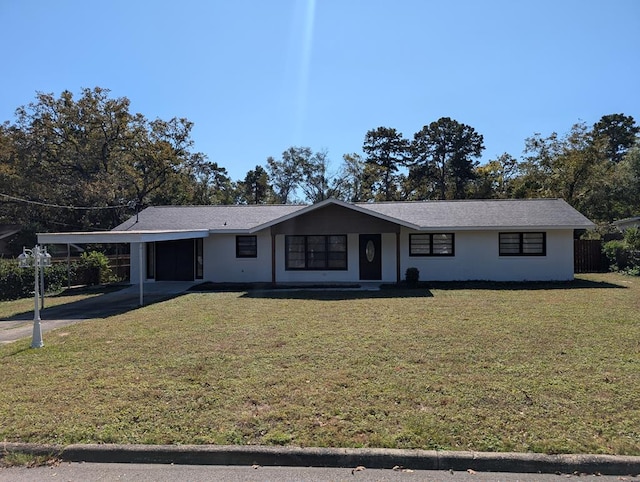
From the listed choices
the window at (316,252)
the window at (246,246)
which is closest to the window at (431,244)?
the window at (316,252)

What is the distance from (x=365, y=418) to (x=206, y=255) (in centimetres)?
1526

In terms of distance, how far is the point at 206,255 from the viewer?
60.8 ft

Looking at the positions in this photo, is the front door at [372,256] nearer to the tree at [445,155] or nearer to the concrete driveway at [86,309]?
the concrete driveway at [86,309]

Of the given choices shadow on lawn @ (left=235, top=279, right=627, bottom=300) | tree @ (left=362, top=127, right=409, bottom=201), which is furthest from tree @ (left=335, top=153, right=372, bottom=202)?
shadow on lawn @ (left=235, top=279, right=627, bottom=300)

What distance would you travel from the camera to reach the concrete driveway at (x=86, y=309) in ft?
31.6

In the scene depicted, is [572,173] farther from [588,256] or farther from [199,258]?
[199,258]

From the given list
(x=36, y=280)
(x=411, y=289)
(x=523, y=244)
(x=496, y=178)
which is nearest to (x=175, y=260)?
(x=411, y=289)

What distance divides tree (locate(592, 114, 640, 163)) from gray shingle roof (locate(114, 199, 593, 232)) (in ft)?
127

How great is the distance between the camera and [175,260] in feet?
62.6

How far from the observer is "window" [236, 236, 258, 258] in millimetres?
18266

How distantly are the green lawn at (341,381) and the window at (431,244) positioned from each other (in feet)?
25.2

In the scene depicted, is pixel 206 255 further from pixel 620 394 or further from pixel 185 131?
pixel 185 131

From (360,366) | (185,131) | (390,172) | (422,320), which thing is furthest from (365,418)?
(390,172)

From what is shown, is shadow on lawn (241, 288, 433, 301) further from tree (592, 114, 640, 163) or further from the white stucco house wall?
tree (592, 114, 640, 163)
